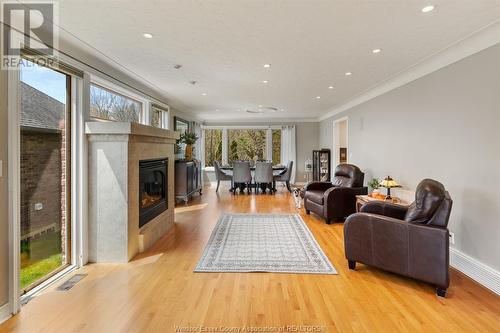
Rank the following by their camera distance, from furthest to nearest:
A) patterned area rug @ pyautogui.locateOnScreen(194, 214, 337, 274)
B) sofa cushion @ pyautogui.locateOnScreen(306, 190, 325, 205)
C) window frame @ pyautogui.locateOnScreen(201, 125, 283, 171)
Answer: window frame @ pyautogui.locateOnScreen(201, 125, 283, 171) < sofa cushion @ pyautogui.locateOnScreen(306, 190, 325, 205) < patterned area rug @ pyautogui.locateOnScreen(194, 214, 337, 274)

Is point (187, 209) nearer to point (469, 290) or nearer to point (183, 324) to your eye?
point (183, 324)

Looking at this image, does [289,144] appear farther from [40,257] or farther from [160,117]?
[40,257]

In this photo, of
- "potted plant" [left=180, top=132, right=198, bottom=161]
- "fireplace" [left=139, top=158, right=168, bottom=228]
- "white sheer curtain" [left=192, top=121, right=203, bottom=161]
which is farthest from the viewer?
"white sheer curtain" [left=192, top=121, right=203, bottom=161]

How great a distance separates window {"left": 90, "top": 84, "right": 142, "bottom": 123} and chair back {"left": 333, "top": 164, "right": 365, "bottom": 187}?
157 inches

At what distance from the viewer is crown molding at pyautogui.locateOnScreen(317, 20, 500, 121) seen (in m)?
2.56

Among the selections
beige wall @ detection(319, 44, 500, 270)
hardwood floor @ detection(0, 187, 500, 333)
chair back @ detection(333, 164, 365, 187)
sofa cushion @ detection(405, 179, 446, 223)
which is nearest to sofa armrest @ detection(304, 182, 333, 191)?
chair back @ detection(333, 164, 365, 187)

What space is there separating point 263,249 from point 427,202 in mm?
1913

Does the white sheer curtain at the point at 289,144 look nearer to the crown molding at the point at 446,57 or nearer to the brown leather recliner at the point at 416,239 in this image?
the crown molding at the point at 446,57

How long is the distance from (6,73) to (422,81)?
4473 millimetres

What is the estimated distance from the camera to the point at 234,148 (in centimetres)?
999

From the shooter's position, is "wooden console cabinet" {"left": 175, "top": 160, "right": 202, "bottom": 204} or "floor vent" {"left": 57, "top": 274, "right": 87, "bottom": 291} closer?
"floor vent" {"left": 57, "top": 274, "right": 87, "bottom": 291}

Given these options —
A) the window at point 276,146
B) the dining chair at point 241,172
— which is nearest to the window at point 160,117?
the dining chair at point 241,172

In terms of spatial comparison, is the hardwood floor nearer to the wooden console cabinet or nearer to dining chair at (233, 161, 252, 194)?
the wooden console cabinet

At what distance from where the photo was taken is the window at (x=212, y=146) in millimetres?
9938
